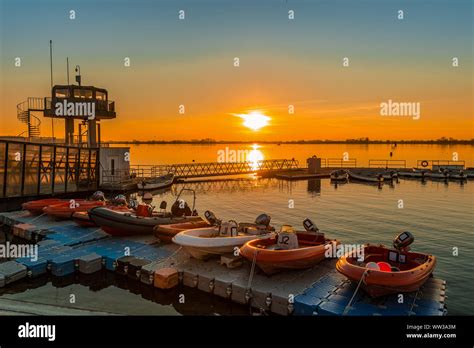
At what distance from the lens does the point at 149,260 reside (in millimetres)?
12461

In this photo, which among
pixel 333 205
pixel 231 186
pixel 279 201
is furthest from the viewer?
pixel 231 186

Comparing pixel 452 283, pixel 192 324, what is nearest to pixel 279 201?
pixel 452 283

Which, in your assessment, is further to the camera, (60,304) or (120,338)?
(60,304)

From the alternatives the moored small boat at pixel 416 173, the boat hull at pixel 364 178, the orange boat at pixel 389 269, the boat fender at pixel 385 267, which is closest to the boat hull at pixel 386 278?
the orange boat at pixel 389 269

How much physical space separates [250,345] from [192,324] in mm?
1070

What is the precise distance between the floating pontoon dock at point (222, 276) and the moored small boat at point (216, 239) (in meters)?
0.44

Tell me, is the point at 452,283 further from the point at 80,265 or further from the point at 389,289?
the point at 80,265

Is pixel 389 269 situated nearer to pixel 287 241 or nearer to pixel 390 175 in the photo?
pixel 287 241

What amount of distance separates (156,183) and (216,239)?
2882 cm

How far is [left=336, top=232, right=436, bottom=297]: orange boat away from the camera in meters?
8.72

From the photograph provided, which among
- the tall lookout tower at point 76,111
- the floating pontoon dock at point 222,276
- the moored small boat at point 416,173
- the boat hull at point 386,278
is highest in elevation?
the tall lookout tower at point 76,111

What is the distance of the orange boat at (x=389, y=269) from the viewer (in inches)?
343

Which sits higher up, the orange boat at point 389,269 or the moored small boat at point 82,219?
the moored small boat at point 82,219

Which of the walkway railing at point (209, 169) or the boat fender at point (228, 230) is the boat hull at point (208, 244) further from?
the walkway railing at point (209, 169)
